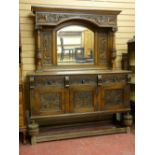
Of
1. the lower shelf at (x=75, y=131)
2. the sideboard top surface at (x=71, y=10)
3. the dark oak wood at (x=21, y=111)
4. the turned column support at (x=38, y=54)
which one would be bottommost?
the lower shelf at (x=75, y=131)

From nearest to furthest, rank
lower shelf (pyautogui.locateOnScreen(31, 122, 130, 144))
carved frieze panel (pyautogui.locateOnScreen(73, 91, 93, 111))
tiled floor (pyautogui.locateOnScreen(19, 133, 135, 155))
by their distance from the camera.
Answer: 1. tiled floor (pyautogui.locateOnScreen(19, 133, 135, 155))
2. lower shelf (pyautogui.locateOnScreen(31, 122, 130, 144))
3. carved frieze panel (pyautogui.locateOnScreen(73, 91, 93, 111))

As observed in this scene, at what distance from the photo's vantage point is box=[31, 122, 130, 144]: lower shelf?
10.5 ft

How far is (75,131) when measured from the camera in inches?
138

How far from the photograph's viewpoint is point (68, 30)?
146 inches

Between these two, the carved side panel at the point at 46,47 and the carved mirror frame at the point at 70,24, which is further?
the carved side panel at the point at 46,47

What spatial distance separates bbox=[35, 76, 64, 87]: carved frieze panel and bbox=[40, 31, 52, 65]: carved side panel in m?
0.54

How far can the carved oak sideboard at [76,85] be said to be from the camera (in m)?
3.19

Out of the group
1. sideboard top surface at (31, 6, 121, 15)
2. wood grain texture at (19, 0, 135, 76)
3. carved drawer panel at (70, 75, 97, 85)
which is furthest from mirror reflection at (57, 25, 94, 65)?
carved drawer panel at (70, 75, 97, 85)

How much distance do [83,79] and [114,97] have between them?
60 centimetres

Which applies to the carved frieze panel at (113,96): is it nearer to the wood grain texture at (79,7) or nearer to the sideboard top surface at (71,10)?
the wood grain texture at (79,7)

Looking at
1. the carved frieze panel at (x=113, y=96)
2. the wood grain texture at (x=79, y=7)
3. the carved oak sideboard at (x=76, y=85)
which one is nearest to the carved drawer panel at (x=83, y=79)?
the carved oak sideboard at (x=76, y=85)

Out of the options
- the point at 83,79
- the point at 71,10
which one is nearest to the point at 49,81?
the point at 83,79

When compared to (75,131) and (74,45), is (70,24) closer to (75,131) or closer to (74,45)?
(74,45)

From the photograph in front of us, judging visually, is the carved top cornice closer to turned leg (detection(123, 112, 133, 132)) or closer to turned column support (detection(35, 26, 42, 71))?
turned column support (detection(35, 26, 42, 71))
